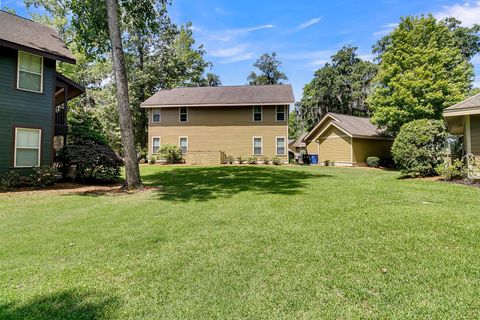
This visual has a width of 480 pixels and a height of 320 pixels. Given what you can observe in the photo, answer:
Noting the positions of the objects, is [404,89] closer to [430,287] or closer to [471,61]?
[471,61]

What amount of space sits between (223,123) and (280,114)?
4957mm

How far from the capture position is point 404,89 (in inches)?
806

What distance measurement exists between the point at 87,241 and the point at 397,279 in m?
4.46

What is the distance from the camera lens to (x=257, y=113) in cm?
2405

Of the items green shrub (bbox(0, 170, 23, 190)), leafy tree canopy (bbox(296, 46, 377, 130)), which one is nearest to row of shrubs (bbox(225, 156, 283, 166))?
green shrub (bbox(0, 170, 23, 190))

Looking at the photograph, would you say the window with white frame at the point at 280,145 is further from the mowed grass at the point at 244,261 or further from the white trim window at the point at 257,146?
the mowed grass at the point at 244,261

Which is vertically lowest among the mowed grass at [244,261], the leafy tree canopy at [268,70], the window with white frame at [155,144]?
the mowed grass at [244,261]

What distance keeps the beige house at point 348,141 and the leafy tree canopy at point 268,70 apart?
83.2 feet

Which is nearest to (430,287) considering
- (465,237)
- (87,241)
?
(465,237)

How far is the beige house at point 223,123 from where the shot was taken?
23.6 metres

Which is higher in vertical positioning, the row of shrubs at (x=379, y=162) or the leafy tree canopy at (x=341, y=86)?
the leafy tree canopy at (x=341, y=86)

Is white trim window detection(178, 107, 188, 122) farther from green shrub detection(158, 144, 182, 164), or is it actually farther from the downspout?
the downspout

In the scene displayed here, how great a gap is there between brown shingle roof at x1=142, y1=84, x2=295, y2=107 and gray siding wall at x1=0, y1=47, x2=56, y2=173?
13.5 meters

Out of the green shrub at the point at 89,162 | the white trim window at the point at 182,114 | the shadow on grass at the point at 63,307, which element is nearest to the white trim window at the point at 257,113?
the white trim window at the point at 182,114
